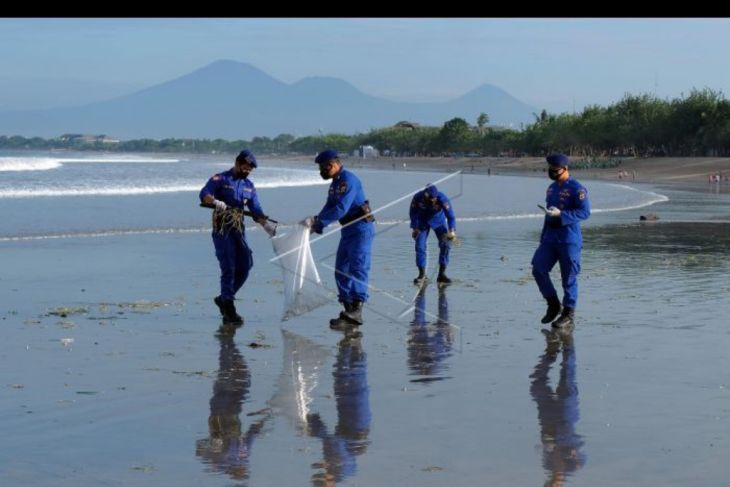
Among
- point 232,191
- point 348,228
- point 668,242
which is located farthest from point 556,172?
point 668,242

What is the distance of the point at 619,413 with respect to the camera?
7.07 metres

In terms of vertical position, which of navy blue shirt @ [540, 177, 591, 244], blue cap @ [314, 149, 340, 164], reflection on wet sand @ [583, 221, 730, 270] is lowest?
reflection on wet sand @ [583, 221, 730, 270]

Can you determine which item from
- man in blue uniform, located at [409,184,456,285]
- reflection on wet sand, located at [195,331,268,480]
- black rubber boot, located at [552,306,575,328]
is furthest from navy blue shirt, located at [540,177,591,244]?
man in blue uniform, located at [409,184,456,285]

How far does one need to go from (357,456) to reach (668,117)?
406 feet

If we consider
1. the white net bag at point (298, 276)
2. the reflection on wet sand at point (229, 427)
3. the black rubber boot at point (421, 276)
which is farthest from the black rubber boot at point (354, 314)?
the black rubber boot at point (421, 276)

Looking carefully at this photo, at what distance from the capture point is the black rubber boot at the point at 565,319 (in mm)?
10953

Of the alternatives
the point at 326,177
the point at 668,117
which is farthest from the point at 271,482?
the point at 668,117

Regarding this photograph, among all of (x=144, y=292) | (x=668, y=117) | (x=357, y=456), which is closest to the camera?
(x=357, y=456)

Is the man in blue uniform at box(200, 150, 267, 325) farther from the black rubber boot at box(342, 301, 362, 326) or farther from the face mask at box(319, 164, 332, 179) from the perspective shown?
the black rubber boot at box(342, 301, 362, 326)

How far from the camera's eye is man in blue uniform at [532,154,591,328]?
11.2 m

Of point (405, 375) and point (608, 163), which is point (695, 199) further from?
point (608, 163)

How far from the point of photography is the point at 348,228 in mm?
11266

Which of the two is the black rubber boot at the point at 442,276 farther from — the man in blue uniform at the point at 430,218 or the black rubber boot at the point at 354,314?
the black rubber boot at the point at 354,314

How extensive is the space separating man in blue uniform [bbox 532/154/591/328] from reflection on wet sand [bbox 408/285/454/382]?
1071 mm
